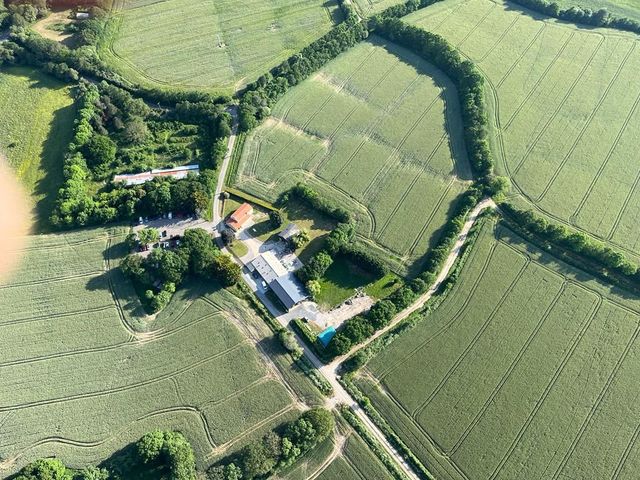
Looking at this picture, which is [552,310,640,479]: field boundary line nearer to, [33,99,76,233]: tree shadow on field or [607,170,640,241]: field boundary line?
[607,170,640,241]: field boundary line

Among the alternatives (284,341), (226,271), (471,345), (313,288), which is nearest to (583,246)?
(471,345)

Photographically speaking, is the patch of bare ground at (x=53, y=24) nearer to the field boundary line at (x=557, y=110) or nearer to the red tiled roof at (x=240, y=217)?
the red tiled roof at (x=240, y=217)

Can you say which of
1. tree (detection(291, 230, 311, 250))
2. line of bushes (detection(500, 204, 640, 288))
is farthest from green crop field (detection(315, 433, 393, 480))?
line of bushes (detection(500, 204, 640, 288))

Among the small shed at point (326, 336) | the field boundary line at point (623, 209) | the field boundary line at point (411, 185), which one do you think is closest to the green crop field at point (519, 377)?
the small shed at point (326, 336)

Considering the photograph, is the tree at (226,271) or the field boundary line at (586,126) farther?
the field boundary line at (586,126)

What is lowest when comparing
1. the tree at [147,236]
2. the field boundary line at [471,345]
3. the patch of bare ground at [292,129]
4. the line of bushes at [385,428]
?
the line of bushes at [385,428]

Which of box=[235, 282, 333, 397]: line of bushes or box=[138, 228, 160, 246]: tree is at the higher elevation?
box=[138, 228, 160, 246]: tree
